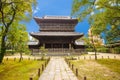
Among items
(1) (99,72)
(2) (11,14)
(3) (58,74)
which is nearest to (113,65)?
(1) (99,72)

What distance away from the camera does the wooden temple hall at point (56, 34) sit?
57.9 metres

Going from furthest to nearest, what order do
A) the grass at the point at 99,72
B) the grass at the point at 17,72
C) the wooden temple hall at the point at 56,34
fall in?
the wooden temple hall at the point at 56,34
the grass at the point at 17,72
the grass at the point at 99,72

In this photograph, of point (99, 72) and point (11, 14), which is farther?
point (11, 14)

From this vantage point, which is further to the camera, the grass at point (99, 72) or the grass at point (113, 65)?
the grass at point (113, 65)

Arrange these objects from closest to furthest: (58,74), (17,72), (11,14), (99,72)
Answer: (58,74) < (99,72) < (17,72) < (11,14)

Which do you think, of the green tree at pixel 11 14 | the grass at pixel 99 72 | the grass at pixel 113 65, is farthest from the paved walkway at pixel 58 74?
the green tree at pixel 11 14

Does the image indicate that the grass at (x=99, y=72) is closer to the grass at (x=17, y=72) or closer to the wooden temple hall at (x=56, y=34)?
the grass at (x=17, y=72)

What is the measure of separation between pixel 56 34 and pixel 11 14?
2947 centimetres

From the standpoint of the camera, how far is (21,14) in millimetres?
29891

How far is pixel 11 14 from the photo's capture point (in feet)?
96.5

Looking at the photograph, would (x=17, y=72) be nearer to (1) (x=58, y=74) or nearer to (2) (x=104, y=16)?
(1) (x=58, y=74)

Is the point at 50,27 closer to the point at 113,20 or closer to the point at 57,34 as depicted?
the point at 57,34

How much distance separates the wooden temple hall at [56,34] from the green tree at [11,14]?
2617cm

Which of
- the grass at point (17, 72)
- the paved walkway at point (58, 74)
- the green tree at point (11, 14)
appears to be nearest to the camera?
the paved walkway at point (58, 74)
